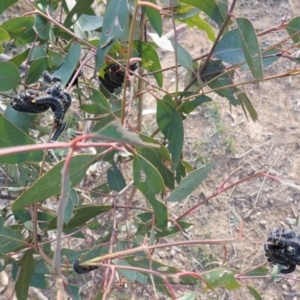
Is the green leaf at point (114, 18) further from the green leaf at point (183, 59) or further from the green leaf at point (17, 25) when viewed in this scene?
the green leaf at point (17, 25)

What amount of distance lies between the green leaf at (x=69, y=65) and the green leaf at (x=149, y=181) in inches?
Result: 8.6

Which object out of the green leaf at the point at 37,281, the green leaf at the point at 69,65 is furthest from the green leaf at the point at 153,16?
the green leaf at the point at 37,281

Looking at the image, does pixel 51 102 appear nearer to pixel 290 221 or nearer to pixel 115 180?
pixel 115 180

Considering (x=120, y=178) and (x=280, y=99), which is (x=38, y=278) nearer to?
(x=120, y=178)

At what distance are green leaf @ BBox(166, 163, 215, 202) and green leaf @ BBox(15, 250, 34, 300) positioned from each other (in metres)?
0.40

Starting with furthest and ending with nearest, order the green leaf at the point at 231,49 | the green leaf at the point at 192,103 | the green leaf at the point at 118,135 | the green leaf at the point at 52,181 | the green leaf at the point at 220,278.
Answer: the green leaf at the point at 192,103 < the green leaf at the point at 231,49 < the green leaf at the point at 52,181 < the green leaf at the point at 220,278 < the green leaf at the point at 118,135

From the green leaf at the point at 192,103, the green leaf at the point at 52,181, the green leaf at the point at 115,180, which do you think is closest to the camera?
the green leaf at the point at 52,181

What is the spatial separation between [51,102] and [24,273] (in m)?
0.53

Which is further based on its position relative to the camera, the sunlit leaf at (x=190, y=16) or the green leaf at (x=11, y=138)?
the sunlit leaf at (x=190, y=16)

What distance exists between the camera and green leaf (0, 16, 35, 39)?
1.12 m

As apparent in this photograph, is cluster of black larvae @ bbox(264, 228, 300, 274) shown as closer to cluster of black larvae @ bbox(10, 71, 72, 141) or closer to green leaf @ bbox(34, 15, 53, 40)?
cluster of black larvae @ bbox(10, 71, 72, 141)

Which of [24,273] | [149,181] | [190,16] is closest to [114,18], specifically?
[190,16]

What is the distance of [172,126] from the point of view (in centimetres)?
108

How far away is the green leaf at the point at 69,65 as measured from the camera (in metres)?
0.93
